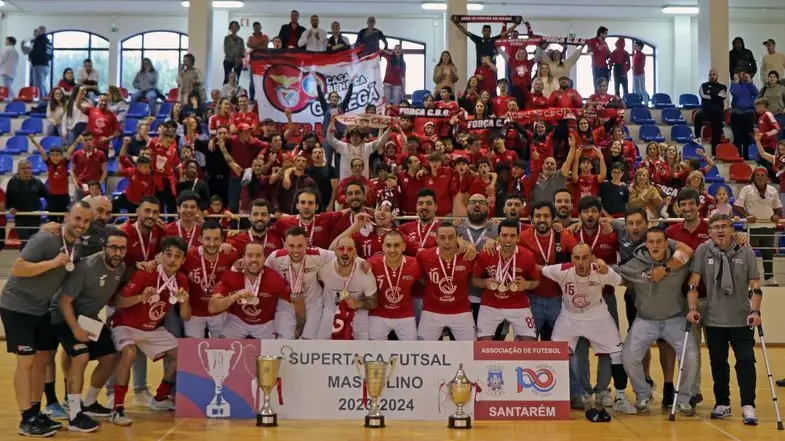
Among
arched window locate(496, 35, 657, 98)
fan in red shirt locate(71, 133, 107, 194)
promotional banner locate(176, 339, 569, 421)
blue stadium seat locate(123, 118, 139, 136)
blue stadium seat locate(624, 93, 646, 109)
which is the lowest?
promotional banner locate(176, 339, 569, 421)

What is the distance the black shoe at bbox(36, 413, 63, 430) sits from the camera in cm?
844

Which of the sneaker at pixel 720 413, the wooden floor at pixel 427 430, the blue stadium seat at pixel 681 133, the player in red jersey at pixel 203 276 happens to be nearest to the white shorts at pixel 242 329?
the player in red jersey at pixel 203 276

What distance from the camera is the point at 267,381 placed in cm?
882

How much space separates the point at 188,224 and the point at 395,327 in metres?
2.53

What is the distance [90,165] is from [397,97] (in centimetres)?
727

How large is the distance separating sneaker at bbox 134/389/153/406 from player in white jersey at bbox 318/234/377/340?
6.96ft

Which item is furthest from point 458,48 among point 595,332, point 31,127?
point 595,332

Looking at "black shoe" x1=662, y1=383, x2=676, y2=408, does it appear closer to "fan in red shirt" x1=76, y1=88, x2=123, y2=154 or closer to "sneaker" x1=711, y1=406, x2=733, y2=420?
"sneaker" x1=711, y1=406, x2=733, y2=420

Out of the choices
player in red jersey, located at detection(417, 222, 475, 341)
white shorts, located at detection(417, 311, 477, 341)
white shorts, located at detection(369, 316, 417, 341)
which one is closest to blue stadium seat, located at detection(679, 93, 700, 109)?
player in red jersey, located at detection(417, 222, 475, 341)

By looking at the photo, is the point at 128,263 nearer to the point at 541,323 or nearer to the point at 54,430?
the point at 54,430

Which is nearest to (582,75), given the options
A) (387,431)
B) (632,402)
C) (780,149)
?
(780,149)

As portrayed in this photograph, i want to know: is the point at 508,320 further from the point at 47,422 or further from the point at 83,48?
the point at 83,48

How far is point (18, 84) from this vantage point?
28.8 meters

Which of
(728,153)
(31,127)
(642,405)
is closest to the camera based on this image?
(642,405)
